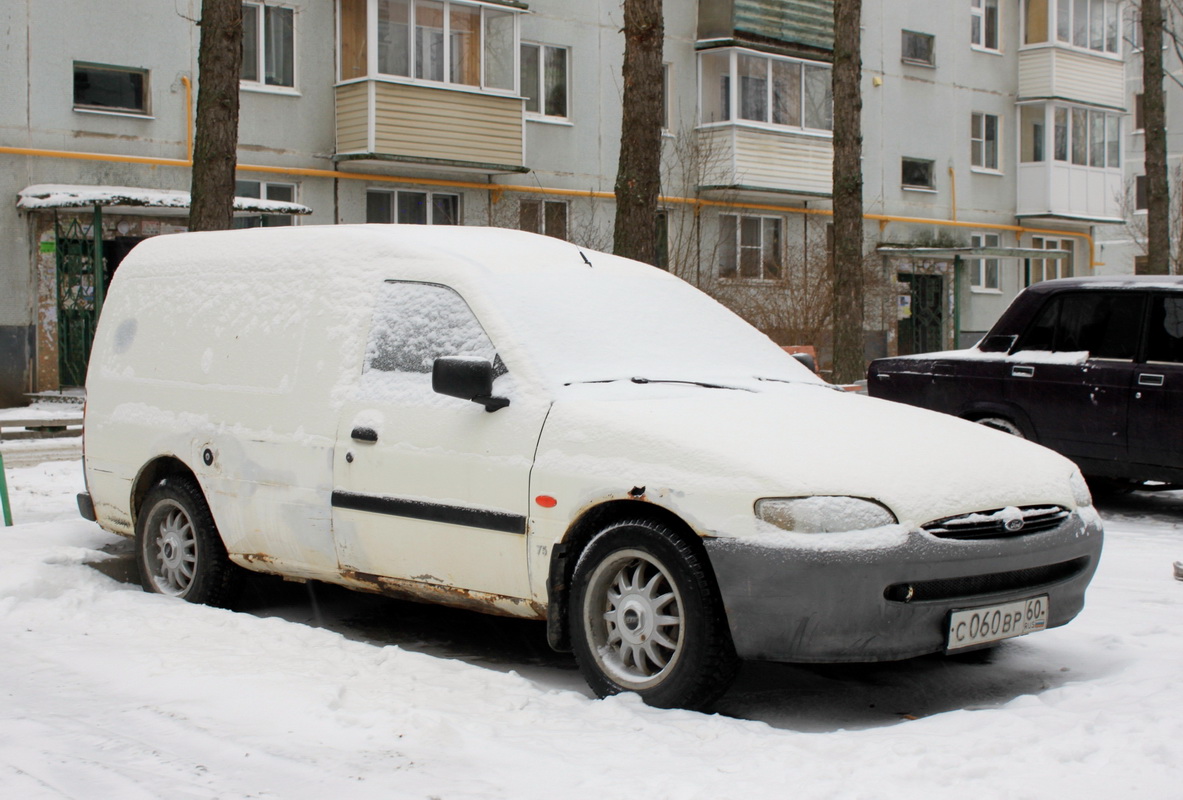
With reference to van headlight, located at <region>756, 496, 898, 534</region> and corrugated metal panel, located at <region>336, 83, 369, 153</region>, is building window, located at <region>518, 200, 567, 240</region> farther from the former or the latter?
van headlight, located at <region>756, 496, 898, 534</region>

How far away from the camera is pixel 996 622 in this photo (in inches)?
199

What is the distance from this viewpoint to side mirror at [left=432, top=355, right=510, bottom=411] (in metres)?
5.47

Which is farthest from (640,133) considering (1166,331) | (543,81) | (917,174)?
(917,174)

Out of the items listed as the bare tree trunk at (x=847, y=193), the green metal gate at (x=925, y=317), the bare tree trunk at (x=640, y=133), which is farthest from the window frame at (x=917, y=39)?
the bare tree trunk at (x=640, y=133)

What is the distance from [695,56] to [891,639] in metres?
25.9

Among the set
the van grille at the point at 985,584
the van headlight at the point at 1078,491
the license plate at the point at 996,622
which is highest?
the van headlight at the point at 1078,491

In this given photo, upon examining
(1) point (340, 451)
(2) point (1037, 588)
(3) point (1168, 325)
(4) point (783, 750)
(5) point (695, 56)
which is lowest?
(4) point (783, 750)

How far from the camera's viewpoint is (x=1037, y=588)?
523 cm

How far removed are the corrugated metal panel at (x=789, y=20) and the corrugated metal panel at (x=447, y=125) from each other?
21.3 ft

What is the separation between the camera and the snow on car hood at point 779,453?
4875 mm

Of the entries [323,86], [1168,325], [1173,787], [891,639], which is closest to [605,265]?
[891,639]

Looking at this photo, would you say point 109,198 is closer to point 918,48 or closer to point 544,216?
point 544,216

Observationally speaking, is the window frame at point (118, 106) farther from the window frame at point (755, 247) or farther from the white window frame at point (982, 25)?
the white window frame at point (982, 25)

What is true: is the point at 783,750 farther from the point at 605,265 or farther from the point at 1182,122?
the point at 1182,122
